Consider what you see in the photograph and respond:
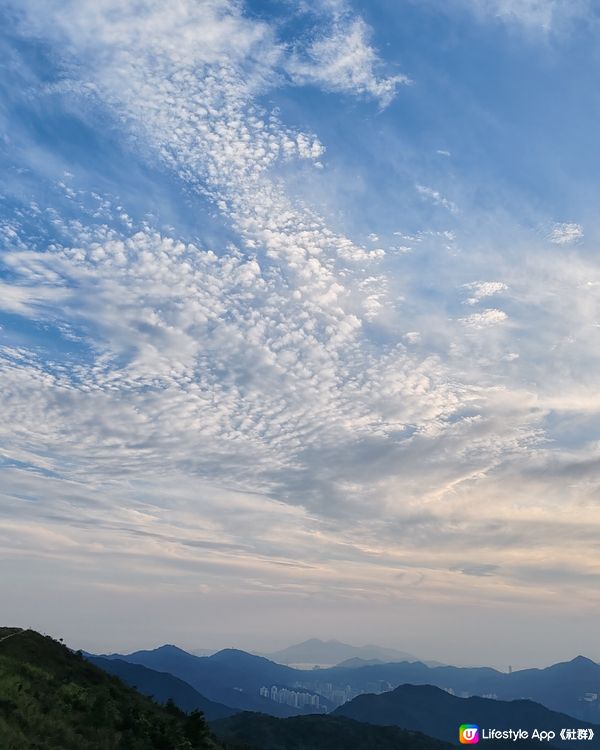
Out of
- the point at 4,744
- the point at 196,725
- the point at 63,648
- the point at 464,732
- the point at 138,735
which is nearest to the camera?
the point at 4,744

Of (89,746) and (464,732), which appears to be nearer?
(89,746)

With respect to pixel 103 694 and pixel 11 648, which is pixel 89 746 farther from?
pixel 11 648

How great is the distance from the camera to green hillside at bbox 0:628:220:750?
3612 centimetres

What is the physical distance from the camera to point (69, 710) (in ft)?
138

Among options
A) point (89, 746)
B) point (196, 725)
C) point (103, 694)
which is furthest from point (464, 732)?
point (89, 746)

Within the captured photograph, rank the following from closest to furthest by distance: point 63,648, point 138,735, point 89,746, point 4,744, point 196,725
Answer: point 4,744, point 89,746, point 138,735, point 196,725, point 63,648

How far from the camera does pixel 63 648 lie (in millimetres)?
64688

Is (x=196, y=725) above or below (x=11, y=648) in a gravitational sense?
below

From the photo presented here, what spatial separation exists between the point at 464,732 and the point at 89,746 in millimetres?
120273

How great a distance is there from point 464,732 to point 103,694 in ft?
361

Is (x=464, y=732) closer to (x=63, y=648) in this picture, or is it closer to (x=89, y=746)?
(x=63, y=648)

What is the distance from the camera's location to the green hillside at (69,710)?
36125 millimetres

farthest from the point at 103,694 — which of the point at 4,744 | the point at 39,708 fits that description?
the point at 4,744

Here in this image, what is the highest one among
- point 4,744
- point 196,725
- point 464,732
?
point 4,744
